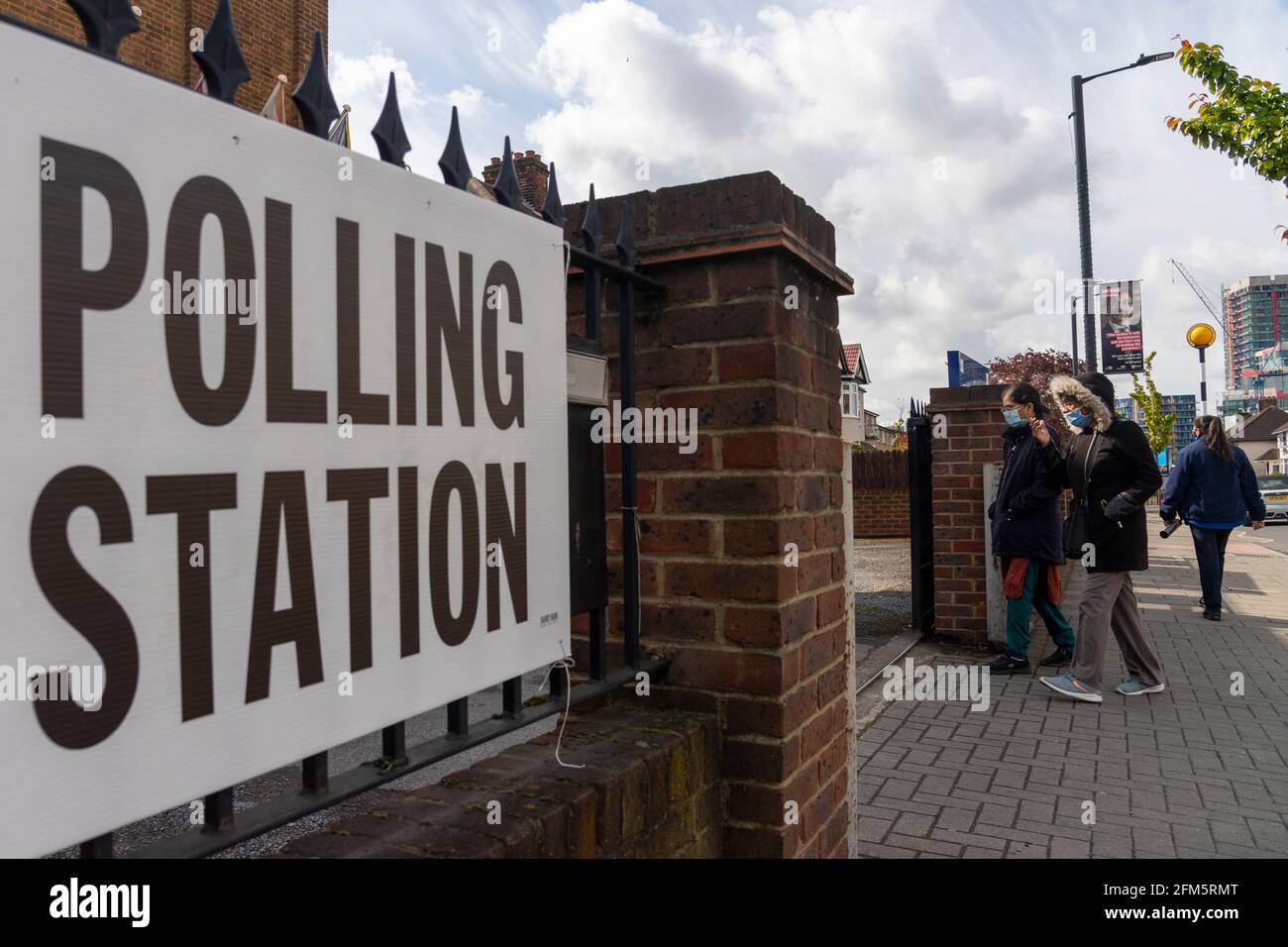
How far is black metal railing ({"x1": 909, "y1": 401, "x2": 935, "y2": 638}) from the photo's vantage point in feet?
24.2

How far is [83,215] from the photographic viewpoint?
1030 mm

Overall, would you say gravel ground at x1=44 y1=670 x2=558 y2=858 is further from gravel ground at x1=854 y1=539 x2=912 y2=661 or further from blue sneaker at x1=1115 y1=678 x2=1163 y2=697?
blue sneaker at x1=1115 y1=678 x2=1163 y2=697

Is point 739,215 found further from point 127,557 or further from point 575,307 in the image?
point 127,557

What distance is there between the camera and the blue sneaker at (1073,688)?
17.7 ft

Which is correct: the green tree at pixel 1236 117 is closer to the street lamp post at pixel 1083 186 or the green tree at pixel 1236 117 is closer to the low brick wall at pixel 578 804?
the street lamp post at pixel 1083 186

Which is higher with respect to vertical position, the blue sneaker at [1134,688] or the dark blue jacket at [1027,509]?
the dark blue jacket at [1027,509]

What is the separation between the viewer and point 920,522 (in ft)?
24.6

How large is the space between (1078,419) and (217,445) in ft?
18.2

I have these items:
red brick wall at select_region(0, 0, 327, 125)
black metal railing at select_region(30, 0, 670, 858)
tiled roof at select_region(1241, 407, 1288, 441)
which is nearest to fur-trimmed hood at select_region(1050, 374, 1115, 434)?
black metal railing at select_region(30, 0, 670, 858)

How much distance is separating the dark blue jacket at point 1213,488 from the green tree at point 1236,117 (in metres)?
2.61

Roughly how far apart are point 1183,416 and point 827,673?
576 feet

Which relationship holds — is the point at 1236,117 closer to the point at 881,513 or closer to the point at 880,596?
the point at 880,596

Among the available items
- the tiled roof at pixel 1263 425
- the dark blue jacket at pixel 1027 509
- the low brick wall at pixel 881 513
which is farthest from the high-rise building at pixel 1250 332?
the dark blue jacket at pixel 1027 509
